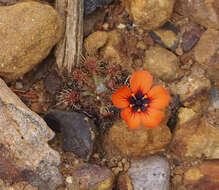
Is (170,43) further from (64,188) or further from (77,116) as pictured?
(64,188)

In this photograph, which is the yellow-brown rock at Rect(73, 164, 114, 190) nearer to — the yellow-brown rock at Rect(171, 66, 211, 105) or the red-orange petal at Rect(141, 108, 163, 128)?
the red-orange petal at Rect(141, 108, 163, 128)

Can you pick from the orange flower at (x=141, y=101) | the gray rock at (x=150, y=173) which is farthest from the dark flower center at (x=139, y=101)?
the gray rock at (x=150, y=173)

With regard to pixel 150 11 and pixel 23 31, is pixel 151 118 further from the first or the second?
pixel 23 31

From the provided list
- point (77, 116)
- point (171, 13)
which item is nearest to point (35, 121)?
point (77, 116)

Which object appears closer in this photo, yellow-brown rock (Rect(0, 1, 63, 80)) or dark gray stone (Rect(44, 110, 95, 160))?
yellow-brown rock (Rect(0, 1, 63, 80))

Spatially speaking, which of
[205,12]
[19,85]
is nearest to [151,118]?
[205,12]

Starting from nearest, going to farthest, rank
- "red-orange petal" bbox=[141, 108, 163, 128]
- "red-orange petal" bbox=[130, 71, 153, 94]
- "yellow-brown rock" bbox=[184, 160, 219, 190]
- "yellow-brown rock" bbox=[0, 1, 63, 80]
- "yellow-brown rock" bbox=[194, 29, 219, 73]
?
"red-orange petal" bbox=[141, 108, 163, 128], "red-orange petal" bbox=[130, 71, 153, 94], "yellow-brown rock" bbox=[0, 1, 63, 80], "yellow-brown rock" bbox=[184, 160, 219, 190], "yellow-brown rock" bbox=[194, 29, 219, 73]

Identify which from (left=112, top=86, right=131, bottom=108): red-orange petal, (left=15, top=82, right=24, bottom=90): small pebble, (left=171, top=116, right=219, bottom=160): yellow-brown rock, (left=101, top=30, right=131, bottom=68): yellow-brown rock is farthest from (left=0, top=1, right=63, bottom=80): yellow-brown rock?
(left=171, top=116, right=219, bottom=160): yellow-brown rock
